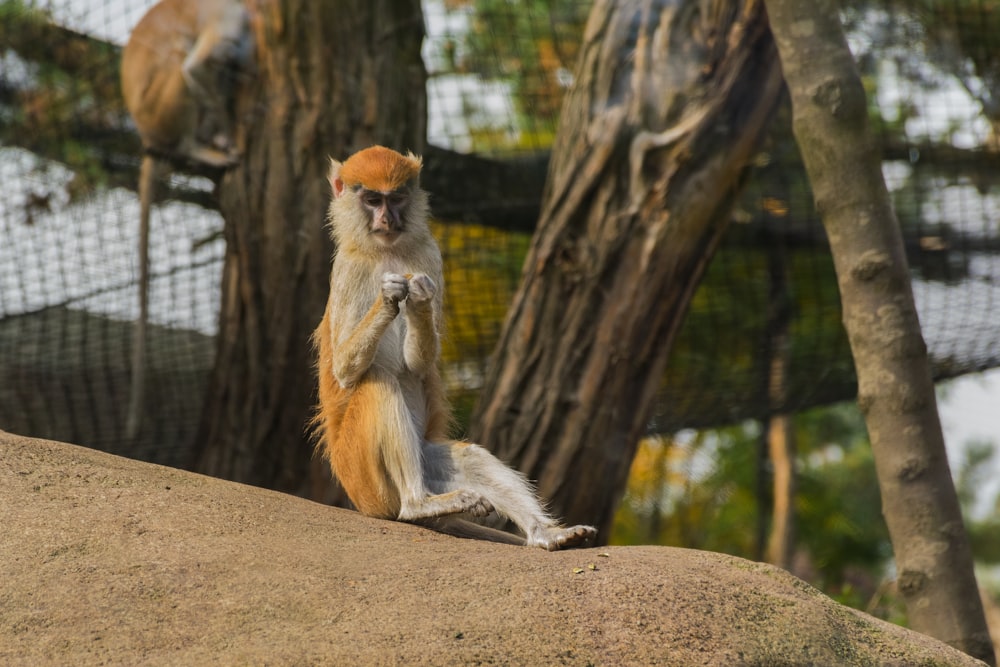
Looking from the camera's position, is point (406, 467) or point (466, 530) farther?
point (466, 530)

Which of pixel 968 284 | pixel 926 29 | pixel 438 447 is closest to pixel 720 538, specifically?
pixel 968 284

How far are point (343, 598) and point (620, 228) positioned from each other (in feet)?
7.67

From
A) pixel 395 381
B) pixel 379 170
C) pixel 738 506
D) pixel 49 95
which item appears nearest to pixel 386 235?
pixel 379 170

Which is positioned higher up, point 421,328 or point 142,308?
point 421,328

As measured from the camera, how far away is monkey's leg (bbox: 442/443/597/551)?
2.78 metres

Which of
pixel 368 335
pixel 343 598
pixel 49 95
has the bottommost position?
pixel 343 598

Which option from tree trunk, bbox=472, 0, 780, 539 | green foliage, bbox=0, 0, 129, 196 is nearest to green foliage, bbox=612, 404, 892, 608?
tree trunk, bbox=472, 0, 780, 539

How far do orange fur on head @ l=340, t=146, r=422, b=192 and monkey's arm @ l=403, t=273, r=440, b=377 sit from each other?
1.05 ft

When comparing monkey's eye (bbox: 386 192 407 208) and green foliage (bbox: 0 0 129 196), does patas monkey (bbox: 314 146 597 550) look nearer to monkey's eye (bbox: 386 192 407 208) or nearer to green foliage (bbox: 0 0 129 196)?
monkey's eye (bbox: 386 192 407 208)

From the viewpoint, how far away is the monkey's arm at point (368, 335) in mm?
2879

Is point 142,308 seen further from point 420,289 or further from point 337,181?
point 420,289

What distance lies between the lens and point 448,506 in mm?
2859

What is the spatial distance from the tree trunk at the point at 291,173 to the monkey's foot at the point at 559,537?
7.25 ft

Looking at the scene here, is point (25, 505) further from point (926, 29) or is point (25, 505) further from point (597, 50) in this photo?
point (926, 29)
